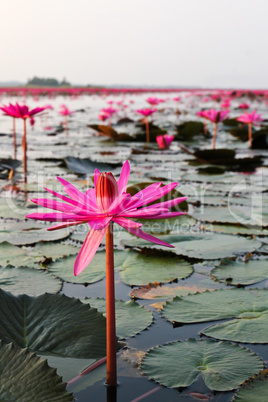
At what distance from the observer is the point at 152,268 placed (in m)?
1.43

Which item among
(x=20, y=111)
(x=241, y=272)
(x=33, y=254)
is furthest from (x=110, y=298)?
(x=20, y=111)

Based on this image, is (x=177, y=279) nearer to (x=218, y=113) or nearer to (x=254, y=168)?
(x=254, y=168)

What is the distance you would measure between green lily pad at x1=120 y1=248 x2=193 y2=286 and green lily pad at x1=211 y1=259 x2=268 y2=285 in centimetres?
10

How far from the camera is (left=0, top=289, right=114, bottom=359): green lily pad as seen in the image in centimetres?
81

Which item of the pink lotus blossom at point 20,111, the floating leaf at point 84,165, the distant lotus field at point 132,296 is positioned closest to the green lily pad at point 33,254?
the distant lotus field at point 132,296

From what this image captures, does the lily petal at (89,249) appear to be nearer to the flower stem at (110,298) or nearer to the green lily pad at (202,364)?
the flower stem at (110,298)

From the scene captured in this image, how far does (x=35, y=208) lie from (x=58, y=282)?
2.92ft

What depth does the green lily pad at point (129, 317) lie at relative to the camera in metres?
1.01

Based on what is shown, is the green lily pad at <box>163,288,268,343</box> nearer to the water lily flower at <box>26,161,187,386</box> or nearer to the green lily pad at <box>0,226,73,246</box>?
the water lily flower at <box>26,161,187,386</box>

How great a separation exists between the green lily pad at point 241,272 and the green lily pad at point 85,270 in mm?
345

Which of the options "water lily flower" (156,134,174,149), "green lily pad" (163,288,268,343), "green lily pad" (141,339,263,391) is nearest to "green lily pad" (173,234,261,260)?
"green lily pad" (163,288,268,343)

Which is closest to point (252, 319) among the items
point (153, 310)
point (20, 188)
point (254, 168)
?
point (153, 310)

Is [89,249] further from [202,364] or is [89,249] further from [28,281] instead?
[28,281]

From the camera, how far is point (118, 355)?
0.93m
